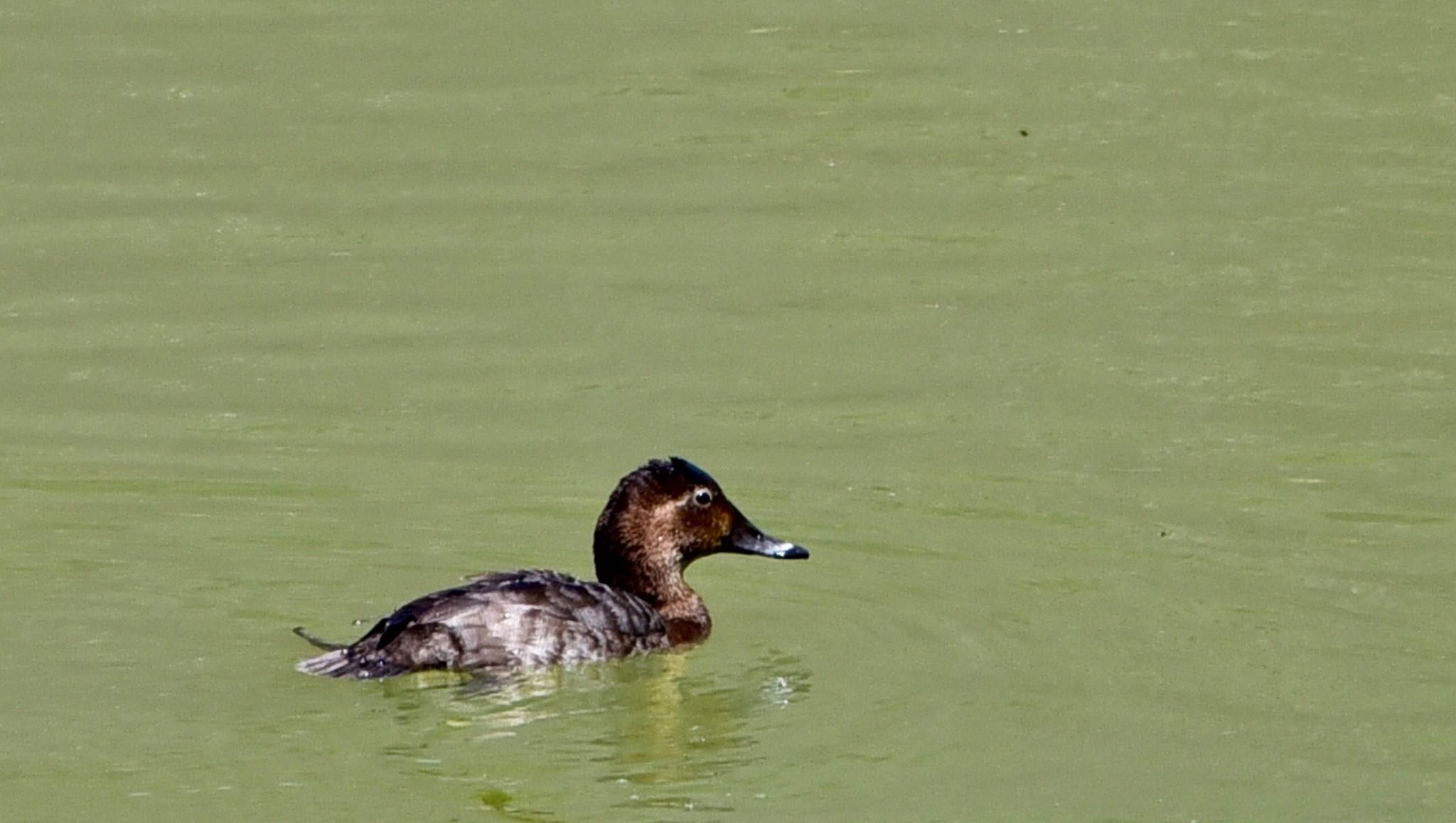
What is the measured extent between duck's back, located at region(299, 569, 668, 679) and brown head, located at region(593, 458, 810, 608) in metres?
0.52

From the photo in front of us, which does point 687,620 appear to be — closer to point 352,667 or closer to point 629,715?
point 629,715

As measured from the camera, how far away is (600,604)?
9977 millimetres

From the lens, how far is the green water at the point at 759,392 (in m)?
8.78

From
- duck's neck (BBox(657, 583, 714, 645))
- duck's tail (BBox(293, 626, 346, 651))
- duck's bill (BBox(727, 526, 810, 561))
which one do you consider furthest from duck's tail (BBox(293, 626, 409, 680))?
duck's bill (BBox(727, 526, 810, 561))

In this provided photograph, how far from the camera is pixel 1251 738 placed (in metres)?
8.90

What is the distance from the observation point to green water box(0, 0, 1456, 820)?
8.78 metres

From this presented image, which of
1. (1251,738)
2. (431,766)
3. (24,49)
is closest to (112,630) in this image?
(431,766)

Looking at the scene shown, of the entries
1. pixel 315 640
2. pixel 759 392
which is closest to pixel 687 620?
pixel 315 640

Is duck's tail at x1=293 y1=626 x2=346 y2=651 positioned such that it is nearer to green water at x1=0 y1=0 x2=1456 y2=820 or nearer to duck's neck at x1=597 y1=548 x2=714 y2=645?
green water at x1=0 y1=0 x2=1456 y2=820

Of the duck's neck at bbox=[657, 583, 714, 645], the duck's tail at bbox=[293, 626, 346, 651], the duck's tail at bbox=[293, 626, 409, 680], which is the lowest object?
the duck's neck at bbox=[657, 583, 714, 645]

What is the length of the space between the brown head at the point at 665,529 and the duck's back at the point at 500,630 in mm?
519

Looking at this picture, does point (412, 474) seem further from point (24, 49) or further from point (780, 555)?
point (24, 49)

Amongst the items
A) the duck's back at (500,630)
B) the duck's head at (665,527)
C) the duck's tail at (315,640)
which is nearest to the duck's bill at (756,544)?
the duck's head at (665,527)

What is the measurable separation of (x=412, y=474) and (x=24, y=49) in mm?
6834
